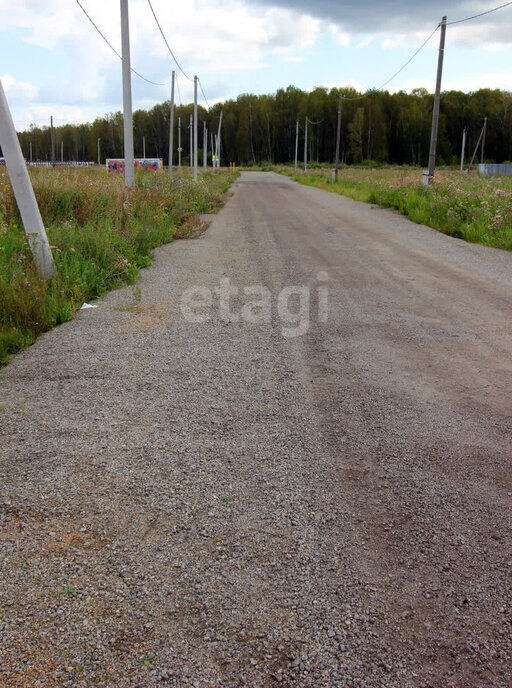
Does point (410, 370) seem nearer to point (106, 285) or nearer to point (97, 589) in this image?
point (97, 589)

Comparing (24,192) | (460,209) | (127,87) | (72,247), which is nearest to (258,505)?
(24,192)

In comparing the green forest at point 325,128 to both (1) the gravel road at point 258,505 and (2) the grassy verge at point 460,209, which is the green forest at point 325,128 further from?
(1) the gravel road at point 258,505

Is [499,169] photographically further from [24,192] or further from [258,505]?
[258,505]

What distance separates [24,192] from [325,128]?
122 metres

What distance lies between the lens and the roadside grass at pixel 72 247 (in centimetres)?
654

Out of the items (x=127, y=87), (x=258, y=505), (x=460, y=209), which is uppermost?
(x=127, y=87)

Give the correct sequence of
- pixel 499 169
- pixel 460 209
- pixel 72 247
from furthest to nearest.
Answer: pixel 499 169
pixel 460 209
pixel 72 247

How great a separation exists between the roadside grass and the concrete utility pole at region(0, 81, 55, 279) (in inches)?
6.9

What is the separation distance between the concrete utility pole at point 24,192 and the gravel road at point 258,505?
4.49 feet

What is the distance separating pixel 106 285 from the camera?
8.59 m

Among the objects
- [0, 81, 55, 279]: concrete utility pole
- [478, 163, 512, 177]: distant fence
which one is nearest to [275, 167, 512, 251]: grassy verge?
[0, 81, 55, 279]: concrete utility pole

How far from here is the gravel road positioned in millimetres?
2371

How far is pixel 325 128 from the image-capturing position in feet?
399

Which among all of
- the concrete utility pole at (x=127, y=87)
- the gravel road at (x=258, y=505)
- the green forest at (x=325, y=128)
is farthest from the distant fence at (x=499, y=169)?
the gravel road at (x=258, y=505)
